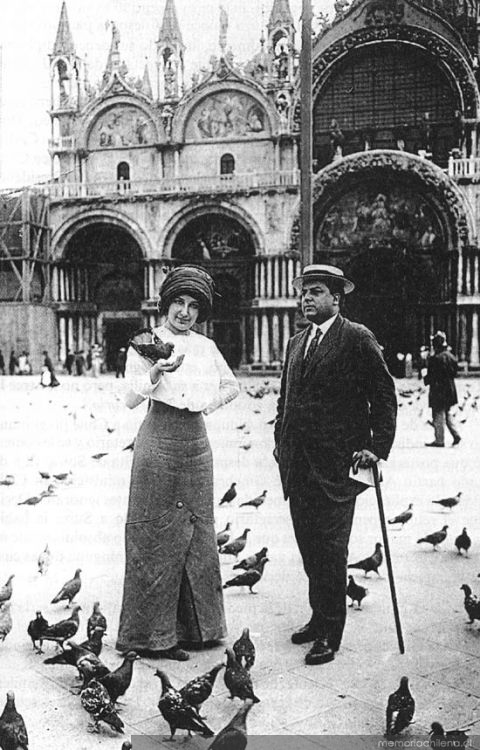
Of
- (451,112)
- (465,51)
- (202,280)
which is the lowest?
(202,280)

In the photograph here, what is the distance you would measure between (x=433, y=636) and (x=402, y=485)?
4743 mm

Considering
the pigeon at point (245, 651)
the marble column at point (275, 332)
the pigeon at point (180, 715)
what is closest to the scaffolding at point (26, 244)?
the marble column at point (275, 332)

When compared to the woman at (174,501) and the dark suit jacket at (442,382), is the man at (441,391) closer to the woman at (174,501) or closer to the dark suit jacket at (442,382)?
the dark suit jacket at (442,382)

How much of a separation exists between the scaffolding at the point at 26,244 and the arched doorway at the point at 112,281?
53.1 inches

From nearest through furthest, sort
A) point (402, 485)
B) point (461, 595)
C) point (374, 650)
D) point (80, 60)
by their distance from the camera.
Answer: point (374, 650) < point (461, 595) < point (402, 485) < point (80, 60)

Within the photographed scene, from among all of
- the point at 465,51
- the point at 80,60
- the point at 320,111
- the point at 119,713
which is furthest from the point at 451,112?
the point at 119,713

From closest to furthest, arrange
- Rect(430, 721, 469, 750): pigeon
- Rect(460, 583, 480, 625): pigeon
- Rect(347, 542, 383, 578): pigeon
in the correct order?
Rect(430, 721, 469, 750): pigeon < Rect(460, 583, 480, 625): pigeon < Rect(347, 542, 383, 578): pigeon

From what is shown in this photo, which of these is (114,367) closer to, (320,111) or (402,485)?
(320,111)

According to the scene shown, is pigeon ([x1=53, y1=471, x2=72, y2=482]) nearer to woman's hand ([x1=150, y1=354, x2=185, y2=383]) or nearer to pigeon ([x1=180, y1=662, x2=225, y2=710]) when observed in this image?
woman's hand ([x1=150, y1=354, x2=185, y2=383])

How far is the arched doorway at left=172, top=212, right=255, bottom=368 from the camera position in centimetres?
3173

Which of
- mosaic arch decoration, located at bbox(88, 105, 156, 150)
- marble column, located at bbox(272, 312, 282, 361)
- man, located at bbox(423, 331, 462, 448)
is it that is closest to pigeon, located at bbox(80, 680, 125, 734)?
man, located at bbox(423, 331, 462, 448)

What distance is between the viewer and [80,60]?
34.0m

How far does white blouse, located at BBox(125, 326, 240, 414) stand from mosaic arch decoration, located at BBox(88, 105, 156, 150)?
1178 inches

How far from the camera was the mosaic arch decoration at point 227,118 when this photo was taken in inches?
1260
